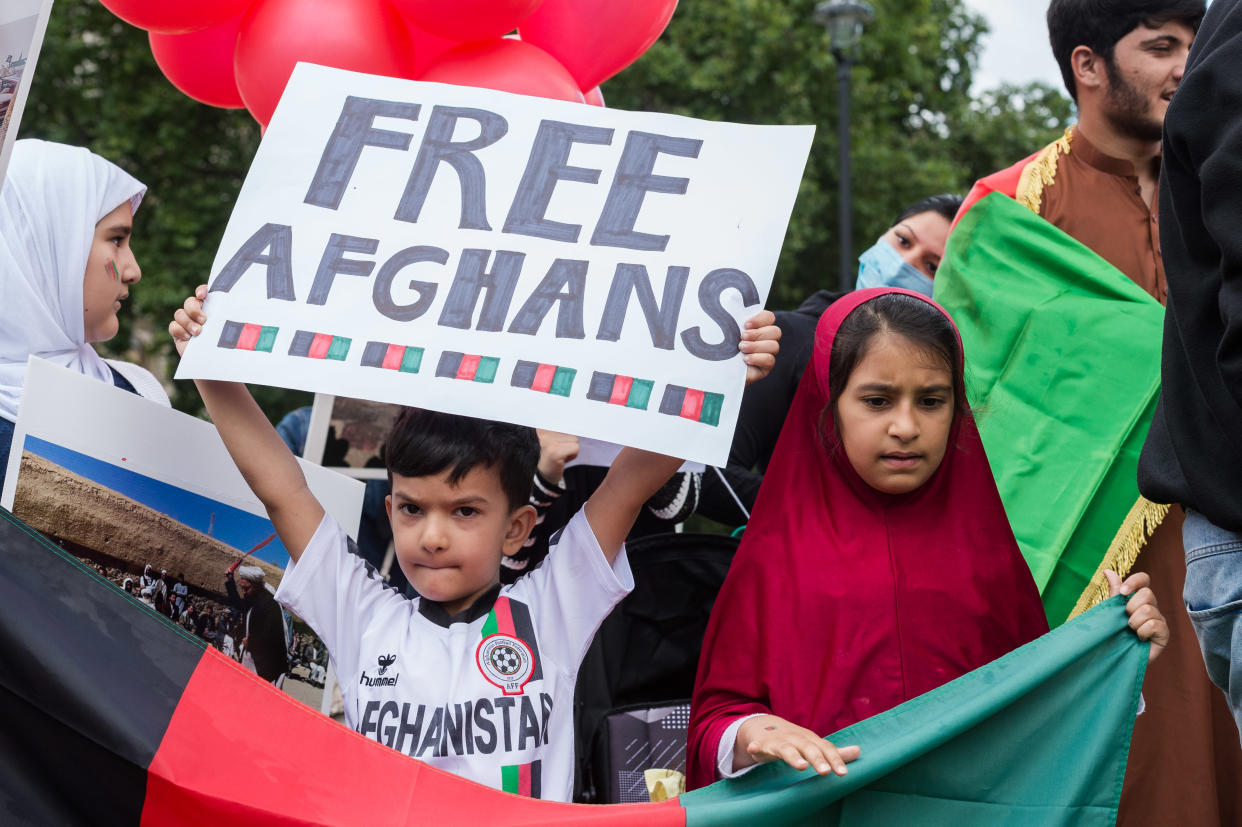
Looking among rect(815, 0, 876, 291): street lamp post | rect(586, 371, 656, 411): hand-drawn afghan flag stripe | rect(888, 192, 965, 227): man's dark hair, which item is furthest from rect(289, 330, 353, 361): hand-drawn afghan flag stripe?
rect(815, 0, 876, 291): street lamp post

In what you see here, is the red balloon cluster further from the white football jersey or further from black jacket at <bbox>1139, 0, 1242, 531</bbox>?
black jacket at <bbox>1139, 0, 1242, 531</bbox>

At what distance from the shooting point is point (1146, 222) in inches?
125

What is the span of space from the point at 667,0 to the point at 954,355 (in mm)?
1478

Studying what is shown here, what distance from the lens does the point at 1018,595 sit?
7.95 ft

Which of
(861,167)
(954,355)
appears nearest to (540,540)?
(954,355)

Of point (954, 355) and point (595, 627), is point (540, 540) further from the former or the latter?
point (954, 355)

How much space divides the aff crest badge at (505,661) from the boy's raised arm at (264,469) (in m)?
0.42

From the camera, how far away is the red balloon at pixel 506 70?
10.0 feet

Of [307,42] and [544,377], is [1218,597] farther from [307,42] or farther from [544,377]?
[307,42]

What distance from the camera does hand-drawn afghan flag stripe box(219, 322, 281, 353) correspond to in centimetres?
236

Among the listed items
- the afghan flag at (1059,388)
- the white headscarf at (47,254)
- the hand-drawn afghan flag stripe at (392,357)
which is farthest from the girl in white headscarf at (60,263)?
the afghan flag at (1059,388)

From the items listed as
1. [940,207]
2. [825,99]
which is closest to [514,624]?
[940,207]

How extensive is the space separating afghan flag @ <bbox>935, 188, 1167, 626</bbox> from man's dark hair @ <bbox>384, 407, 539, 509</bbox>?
1127 mm

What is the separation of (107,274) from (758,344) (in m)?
1.61
